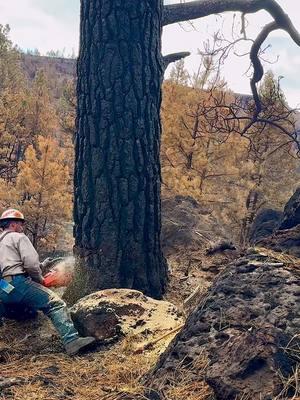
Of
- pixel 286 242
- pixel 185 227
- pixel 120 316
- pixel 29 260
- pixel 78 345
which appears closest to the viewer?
pixel 78 345

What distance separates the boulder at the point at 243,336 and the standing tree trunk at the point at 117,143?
5.58 feet

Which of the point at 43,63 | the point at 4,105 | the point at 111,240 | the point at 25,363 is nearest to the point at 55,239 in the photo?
the point at 4,105

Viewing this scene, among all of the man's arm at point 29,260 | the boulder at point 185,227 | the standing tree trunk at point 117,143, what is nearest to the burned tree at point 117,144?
the standing tree trunk at point 117,143

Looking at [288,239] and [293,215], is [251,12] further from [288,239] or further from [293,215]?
[288,239]

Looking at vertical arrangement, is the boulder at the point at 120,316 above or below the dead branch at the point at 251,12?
below

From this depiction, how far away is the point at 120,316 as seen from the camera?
3494mm

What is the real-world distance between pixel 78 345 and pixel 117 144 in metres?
1.86

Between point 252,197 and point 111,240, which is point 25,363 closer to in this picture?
point 111,240

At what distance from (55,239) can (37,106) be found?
10.7 metres

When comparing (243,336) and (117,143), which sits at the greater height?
(117,143)

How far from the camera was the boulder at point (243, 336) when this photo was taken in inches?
76.6

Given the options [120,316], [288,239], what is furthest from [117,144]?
[288,239]

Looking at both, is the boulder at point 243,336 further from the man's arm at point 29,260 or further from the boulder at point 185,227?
the boulder at point 185,227

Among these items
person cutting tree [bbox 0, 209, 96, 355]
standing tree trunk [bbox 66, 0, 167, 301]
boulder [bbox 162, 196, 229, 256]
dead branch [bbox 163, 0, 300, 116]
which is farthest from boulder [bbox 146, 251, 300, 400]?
dead branch [bbox 163, 0, 300, 116]
